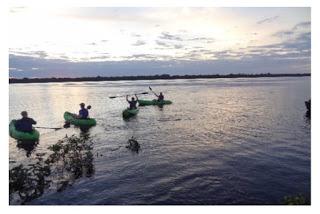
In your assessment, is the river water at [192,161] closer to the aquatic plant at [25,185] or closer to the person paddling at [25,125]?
the aquatic plant at [25,185]

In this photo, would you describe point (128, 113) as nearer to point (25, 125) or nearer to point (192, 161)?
point (25, 125)

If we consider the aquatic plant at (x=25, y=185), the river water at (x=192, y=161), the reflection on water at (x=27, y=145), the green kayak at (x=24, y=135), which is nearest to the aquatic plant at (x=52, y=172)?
the aquatic plant at (x=25, y=185)

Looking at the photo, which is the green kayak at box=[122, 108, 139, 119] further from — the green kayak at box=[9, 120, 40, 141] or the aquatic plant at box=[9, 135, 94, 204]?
the aquatic plant at box=[9, 135, 94, 204]

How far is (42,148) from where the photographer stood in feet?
55.1

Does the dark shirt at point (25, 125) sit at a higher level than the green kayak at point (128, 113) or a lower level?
higher

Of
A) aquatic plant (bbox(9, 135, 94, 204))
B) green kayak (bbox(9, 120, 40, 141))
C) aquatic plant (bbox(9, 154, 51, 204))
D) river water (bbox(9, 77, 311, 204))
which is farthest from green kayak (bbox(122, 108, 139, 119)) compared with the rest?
aquatic plant (bbox(9, 154, 51, 204))

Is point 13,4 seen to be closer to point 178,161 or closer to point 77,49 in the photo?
point 77,49

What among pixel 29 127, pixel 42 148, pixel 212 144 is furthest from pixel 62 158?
pixel 212 144

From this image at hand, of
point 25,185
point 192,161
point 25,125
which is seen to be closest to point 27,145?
point 25,125

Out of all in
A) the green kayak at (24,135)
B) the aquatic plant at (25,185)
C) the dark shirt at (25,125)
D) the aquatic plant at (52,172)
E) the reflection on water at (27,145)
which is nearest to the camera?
the aquatic plant at (25,185)

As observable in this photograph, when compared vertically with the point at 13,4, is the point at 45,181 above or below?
below
